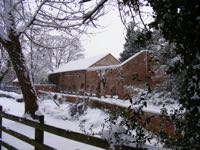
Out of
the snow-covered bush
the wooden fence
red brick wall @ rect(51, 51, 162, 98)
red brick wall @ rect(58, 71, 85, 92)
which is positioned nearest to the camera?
the wooden fence

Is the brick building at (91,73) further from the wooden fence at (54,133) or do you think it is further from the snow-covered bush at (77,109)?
the wooden fence at (54,133)

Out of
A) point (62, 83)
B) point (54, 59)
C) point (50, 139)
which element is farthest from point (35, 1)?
point (54, 59)

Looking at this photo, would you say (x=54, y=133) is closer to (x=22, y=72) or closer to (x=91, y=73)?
(x=22, y=72)

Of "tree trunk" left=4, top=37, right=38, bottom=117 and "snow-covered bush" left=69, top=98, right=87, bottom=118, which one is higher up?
"tree trunk" left=4, top=37, right=38, bottom=117

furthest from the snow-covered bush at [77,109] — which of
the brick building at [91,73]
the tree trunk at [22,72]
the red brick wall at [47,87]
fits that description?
the red brick wall at [47,87]

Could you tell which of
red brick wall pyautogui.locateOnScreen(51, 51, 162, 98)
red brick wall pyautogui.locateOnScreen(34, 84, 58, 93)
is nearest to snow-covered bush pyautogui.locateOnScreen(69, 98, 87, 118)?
red brick wall pyautogui.locateOnScreen(51, 51, 162, 98)

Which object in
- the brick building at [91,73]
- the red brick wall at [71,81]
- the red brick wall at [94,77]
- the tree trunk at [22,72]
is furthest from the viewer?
the red brick wall at [71,81]

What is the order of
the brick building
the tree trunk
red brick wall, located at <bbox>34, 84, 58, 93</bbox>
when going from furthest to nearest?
red brick wall, located at <bbox>34, 84, 58, 93</bbox> < the brick building < the tree trunk

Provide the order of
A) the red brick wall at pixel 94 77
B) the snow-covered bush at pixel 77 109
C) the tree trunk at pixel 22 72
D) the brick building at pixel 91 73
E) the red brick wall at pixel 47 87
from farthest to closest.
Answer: the red brick wall at pixel 47 87
the brick building at pixel 91 73
the red brick wall at pixel 94 77
the snow-covered bush at pixel 77 109
the tree trunk at pixel 22 72

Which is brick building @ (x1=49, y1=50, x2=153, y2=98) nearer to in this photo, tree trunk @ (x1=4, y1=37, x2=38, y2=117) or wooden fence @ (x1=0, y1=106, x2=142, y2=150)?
tree trunk @ (x1=4, y1=37, x2=38, y2=117)

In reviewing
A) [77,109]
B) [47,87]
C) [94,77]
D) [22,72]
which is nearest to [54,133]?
[22,72]

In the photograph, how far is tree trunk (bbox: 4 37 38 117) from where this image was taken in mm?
15891

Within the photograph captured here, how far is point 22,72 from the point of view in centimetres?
1625

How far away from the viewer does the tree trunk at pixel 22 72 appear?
626 inches
